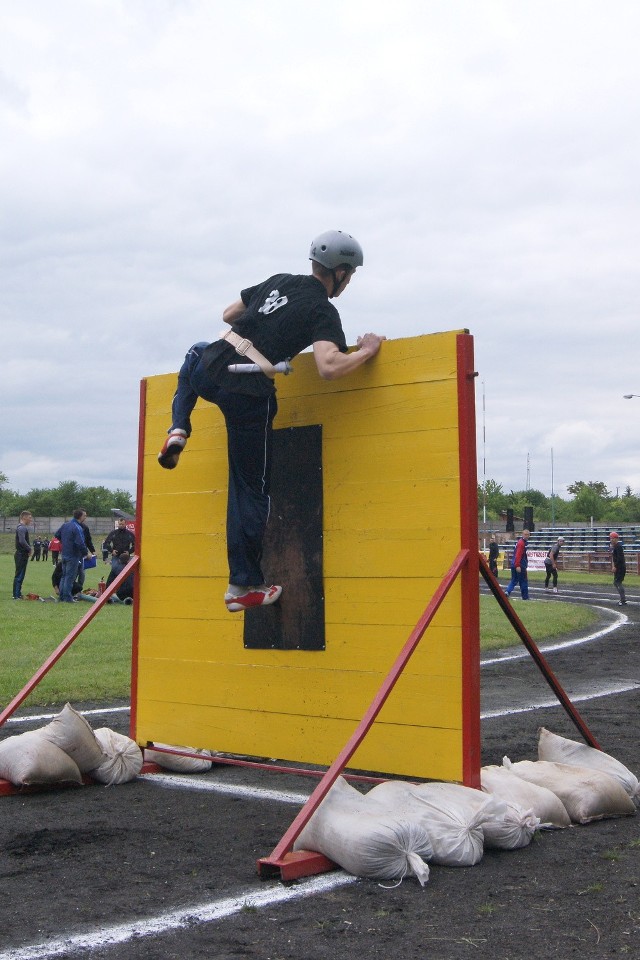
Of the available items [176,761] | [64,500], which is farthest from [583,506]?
[176,761]

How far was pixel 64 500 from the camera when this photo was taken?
158125 millimetres

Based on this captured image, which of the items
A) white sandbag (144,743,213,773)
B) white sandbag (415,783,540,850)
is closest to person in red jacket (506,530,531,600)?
white sandbag (144,743,213,773)

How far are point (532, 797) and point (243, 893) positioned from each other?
5.54 ft

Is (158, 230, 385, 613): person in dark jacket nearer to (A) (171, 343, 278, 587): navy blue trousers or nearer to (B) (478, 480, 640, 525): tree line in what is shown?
(A) (171, 343, 278, 587): navy blue trousers

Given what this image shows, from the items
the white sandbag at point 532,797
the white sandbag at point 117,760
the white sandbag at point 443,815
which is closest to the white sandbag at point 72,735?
the white sandbag at point 117,760

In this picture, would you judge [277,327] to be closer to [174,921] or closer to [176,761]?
[176,761]

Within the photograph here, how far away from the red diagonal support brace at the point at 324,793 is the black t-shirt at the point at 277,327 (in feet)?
4.78

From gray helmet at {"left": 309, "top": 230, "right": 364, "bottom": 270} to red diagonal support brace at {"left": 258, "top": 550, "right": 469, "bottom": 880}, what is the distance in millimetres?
1758

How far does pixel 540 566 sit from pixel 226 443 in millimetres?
47245

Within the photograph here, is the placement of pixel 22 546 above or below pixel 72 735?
above

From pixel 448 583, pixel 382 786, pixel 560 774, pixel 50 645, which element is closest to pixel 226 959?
pixel 382 786

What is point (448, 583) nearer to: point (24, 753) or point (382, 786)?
point (382, 786)

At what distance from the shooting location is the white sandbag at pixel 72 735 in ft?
19.4

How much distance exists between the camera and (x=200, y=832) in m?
5.03
